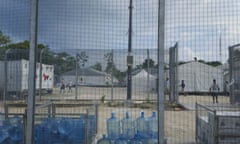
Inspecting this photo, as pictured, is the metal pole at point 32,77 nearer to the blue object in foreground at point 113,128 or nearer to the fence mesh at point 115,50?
the fence mesh at point 115,50

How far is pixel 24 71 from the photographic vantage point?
4773 millimetres

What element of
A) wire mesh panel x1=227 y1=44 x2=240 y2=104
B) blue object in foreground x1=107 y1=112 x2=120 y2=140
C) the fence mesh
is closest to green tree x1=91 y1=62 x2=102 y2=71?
the fence mesh

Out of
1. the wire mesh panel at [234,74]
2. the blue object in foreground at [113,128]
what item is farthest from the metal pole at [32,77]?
the wire mesh panel at [234,74]

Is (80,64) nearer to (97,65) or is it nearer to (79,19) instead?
(97,65)

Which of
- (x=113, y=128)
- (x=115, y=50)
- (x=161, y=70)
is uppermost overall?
(x=115, y=50)

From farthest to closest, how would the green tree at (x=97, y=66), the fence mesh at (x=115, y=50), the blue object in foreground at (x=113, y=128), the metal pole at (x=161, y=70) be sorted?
the blue object in foreground at (x=113, y=128) < the green tree at (x=97, y=66) < the fence mesh at (x=115, y=50) < the metal pole at (x=161, y=70)

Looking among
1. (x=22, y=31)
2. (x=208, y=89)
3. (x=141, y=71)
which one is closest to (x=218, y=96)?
(x=208, y=89)

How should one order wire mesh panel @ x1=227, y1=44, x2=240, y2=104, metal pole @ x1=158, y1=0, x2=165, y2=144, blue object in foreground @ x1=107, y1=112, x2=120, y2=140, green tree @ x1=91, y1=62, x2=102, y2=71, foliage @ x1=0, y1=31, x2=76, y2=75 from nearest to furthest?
metal pole @ x1=158, y1=0, x2=165, y2=144, foliage @ x1=0, y1=31, x2=76, y2=75, green tree @ x1=91, y1=62, x2=102, y2=71, blue object in foreground @ x1=107, y1=112, x2=120, y2=140, wire mesh panel @ x1=227, y1=44, x2=240, y2=104

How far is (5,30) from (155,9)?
2509 millimetres

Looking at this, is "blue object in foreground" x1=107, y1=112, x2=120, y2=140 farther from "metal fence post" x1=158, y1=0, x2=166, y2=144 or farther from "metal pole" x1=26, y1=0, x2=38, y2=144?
"metal pole" x1=26, y1=0, x2=38, y2=144

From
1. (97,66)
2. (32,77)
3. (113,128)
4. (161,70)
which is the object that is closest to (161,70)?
(161,70)

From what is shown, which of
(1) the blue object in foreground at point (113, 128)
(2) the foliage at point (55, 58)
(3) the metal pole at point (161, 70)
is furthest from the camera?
(1) the blue object in foreground at point (113, 128)

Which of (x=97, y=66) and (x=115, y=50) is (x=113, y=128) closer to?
(x=97, y=66)

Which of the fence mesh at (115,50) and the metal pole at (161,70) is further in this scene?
the fence mesh at (115,50)
